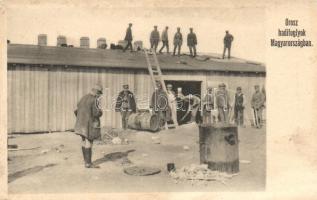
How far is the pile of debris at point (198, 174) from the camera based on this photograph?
8422 mm

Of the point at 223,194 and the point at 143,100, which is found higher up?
the point at 143,100

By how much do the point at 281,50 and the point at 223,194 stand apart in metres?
2.49

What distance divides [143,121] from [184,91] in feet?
2.81

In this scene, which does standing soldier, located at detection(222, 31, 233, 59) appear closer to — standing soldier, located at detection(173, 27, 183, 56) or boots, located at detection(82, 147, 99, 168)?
standing soldier, located at detection(173, 27, 183, 56)

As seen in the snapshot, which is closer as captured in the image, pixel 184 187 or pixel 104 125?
pixel 184 187

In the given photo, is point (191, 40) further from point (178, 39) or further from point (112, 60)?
point (112, 60)

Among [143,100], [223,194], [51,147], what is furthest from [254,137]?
[51,147]

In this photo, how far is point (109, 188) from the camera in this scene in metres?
8.38

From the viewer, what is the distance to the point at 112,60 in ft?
29.9

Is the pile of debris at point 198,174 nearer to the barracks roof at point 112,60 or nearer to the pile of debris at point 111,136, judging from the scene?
the pile of debris at point 111,136

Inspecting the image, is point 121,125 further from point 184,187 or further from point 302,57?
point 302,57

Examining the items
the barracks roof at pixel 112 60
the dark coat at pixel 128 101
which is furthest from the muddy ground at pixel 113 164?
the barracks roof at pixel 112 60

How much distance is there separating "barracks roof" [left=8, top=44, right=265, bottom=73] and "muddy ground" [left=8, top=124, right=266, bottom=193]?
1069mm

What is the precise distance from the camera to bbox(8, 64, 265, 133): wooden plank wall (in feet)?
28.7
